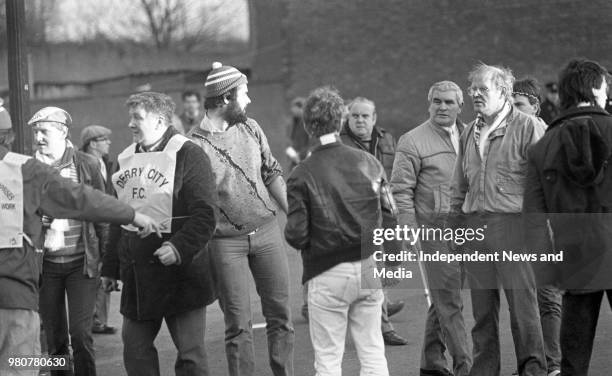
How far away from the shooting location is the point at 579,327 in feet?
21.7

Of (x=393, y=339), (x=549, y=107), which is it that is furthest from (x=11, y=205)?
(x=549, y=107)

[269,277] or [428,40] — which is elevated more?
[428,40]

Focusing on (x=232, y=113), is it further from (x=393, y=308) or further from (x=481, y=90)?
(x=393, y=308)

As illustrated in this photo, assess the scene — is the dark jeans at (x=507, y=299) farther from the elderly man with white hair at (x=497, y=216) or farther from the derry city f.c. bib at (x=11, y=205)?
the derry city f.c. bib at (x=11, y=205)

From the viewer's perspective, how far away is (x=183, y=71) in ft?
64.8

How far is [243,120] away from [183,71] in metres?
12.5

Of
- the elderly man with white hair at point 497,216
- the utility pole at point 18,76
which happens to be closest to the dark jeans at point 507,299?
the elderly man with white hair at point 497,216

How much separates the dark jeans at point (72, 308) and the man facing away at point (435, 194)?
6.90 ft

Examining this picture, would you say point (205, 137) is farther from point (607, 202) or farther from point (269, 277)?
point (607, 202)

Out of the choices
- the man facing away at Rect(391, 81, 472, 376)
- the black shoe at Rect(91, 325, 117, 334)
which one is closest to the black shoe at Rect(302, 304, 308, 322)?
the black shoe at Rect(91, 325, 117, 334)

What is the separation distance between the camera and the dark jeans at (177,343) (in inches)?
263

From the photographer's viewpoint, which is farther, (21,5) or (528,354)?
(21,5)

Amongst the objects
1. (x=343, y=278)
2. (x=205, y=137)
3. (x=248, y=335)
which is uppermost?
(x=205, y=137)

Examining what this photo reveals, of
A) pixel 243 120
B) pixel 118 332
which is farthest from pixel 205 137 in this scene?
pixel 118 332
